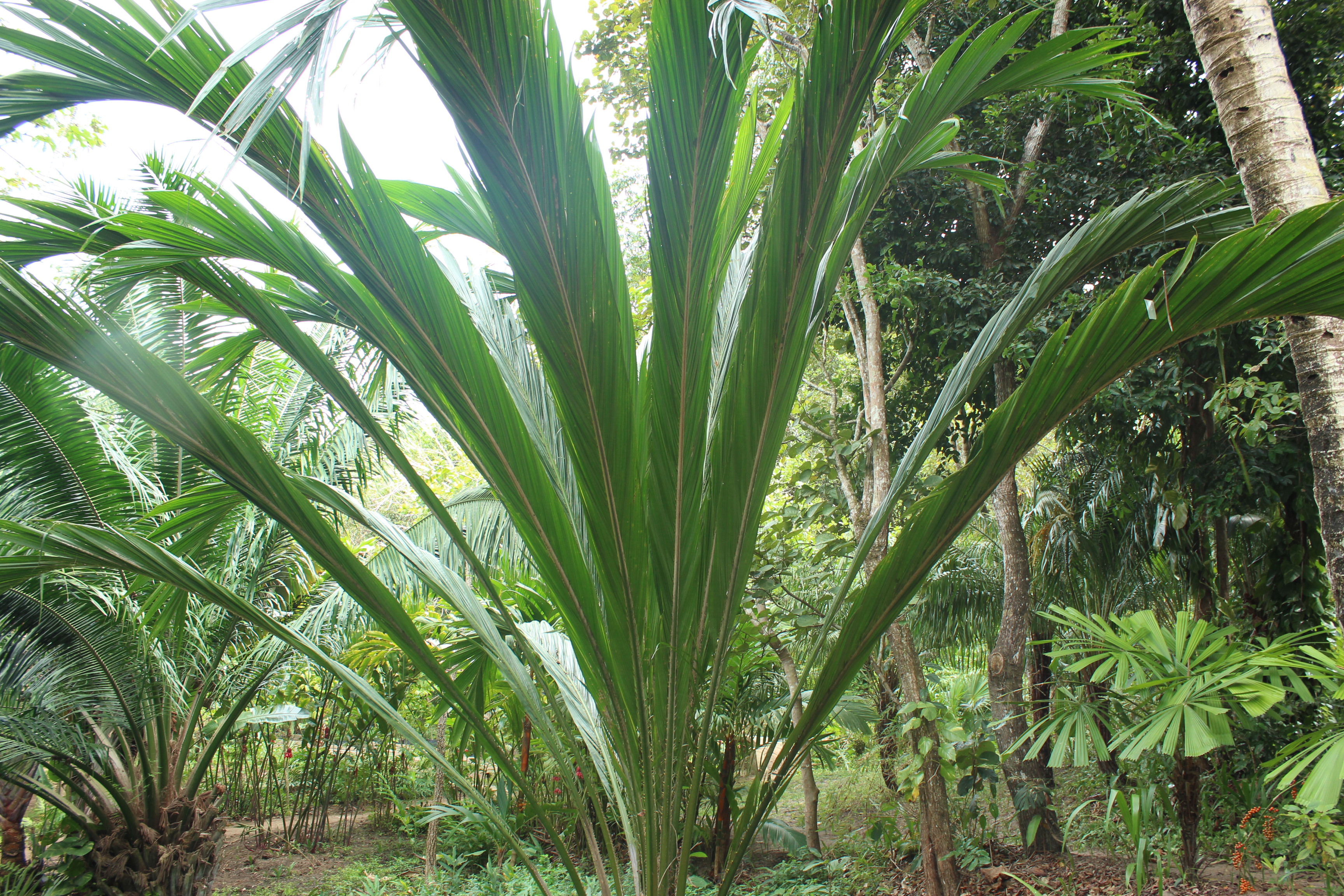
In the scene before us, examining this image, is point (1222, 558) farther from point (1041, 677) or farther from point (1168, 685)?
point (1168, 685)

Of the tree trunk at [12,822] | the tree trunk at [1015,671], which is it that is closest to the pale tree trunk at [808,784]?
the tree trunk at [1015,671]

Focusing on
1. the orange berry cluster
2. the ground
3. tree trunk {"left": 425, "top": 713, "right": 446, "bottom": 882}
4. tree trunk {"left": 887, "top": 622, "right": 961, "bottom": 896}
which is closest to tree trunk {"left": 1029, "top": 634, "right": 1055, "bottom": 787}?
the ground

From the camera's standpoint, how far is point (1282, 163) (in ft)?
6.20

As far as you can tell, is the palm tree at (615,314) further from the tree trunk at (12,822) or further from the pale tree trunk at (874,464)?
the tree trunk at (12,822)

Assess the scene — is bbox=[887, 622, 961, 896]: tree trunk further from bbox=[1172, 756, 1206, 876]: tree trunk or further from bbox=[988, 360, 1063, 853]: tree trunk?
bbox=[1172, 756, 1206, 876]: tree trunk

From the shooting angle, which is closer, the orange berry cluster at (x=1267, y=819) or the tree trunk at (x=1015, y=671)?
the orange berry cluster at (x=1267, y=819)

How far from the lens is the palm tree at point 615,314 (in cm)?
130

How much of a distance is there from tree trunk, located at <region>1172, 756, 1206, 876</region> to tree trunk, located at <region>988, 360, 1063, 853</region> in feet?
1.96

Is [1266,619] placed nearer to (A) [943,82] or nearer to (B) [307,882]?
(A) [943,82]

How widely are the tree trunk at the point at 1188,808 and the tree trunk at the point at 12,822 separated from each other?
6.69 m

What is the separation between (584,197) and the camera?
138 centimetres

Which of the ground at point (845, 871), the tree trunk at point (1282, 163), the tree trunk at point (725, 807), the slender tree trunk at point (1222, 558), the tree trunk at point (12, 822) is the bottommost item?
the ground at point (845, 871)

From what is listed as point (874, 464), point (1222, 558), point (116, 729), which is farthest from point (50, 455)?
point (1222, 558)

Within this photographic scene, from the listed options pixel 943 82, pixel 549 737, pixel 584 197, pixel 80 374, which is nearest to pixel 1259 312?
pixel 943 82
